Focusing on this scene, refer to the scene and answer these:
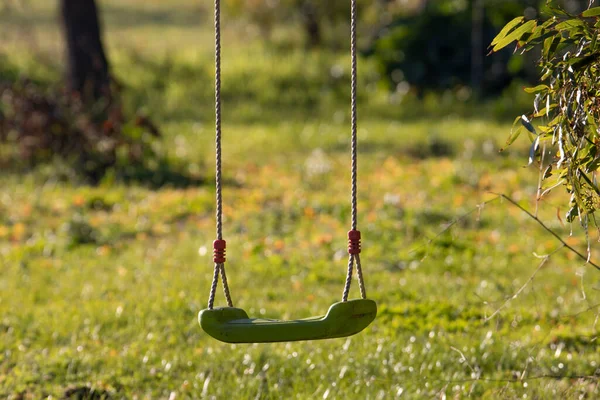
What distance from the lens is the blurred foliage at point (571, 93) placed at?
8.89 feet

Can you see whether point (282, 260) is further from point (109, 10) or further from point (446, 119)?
point (109, 10)

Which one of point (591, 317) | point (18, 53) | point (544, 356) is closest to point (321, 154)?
point (591, 317)

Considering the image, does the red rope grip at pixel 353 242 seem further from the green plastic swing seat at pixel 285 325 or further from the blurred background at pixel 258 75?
the blurred background at pixel 258 75

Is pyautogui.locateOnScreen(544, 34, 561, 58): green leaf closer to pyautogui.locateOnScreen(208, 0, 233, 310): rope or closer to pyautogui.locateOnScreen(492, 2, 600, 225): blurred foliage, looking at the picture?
pyautogui.locateOnScreen(492, 2, 600, 225): blurred foliage

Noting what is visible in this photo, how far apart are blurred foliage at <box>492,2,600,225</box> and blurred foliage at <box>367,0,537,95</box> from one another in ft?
35.1

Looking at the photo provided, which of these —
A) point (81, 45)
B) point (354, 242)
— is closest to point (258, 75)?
Answer: point (81, 45)

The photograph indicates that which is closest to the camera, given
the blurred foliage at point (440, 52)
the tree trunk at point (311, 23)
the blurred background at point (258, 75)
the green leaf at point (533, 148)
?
the green leaf at point (533, 148)

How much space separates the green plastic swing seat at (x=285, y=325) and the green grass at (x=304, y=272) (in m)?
0.47

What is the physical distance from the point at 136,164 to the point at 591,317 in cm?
539

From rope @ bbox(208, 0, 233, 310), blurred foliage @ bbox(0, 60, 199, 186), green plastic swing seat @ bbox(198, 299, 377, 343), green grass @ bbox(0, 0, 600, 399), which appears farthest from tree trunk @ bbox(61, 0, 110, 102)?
green plastic swing seat @ bbox(198, 299, 377, 343)

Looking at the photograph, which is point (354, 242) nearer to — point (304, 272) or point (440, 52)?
point (304, 272)

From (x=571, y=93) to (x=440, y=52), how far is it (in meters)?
11.2

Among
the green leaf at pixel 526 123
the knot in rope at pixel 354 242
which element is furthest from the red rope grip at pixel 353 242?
the green leaf at pixel 526 123

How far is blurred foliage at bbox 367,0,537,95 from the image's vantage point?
13328 millimetres
